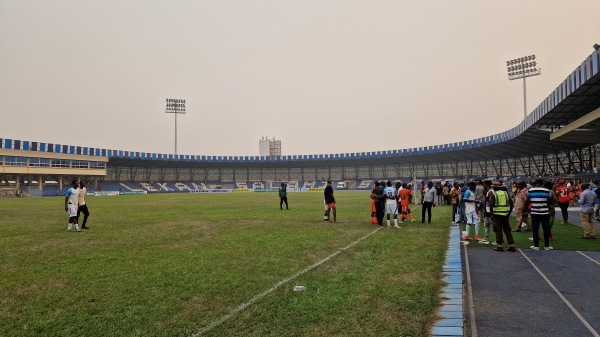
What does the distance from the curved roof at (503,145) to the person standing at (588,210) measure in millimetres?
10632

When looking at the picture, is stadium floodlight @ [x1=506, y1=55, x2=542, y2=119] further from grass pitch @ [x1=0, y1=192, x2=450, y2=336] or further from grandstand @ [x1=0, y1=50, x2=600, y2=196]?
grass pitch @ [x1=0, y1=192, x2=450, y2=336]

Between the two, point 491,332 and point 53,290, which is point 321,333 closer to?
point 491,332

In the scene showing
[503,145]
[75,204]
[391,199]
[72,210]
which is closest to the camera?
[72,210]

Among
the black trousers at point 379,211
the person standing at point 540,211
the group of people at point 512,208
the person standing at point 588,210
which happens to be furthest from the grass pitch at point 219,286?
the person standing at point 588,210

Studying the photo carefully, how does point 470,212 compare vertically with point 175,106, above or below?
below

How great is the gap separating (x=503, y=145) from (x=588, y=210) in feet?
172

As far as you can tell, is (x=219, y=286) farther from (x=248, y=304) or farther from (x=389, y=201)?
(x=389, y=201)

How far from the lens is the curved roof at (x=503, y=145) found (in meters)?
23.0

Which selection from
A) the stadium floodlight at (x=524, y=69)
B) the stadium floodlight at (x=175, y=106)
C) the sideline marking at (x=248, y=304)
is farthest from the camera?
the stadium floodlight at (x=175, y=106)

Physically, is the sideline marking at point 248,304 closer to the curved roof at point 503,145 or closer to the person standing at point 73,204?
the person standing at point 73,204

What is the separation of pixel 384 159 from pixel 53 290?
86.1 meters

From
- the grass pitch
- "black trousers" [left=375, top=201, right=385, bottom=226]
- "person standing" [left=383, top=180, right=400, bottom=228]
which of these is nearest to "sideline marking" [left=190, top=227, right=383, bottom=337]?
the grass pitch

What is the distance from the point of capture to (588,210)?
39.0 feet

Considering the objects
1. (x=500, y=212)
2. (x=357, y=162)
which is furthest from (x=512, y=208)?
(x=357, y=162)
